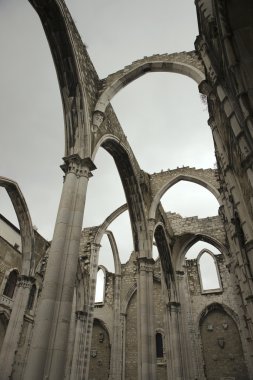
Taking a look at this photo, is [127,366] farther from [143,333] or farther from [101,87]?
[101,87]

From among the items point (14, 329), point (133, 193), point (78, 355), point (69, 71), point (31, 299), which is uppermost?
point (69, 71)

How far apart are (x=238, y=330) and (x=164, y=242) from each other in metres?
5.80

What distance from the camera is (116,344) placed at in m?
15.2

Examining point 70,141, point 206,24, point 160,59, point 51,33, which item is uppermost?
point 160,59

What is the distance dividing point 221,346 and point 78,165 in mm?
12739

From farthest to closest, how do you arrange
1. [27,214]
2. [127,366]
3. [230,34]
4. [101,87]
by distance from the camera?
[127,366], [27,214], [101,87], [230,34]

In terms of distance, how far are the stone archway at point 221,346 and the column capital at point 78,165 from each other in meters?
12.4

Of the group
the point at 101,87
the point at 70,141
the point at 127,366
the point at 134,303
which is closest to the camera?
the point at 70,141

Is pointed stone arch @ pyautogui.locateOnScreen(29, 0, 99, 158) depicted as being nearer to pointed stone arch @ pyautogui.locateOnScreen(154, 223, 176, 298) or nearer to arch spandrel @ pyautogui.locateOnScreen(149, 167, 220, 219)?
arch spandrel @ pyautogui.locateOnScreen(149, 167, 220, 219)

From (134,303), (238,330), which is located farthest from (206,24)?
(134,303)

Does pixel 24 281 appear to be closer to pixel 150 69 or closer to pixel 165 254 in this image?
pixel 165 254

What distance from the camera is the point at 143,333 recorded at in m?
8.38

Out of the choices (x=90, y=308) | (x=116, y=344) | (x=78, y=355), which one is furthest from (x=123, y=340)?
(x=78, y=355)

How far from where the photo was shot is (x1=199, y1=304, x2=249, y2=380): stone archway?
13.6m
